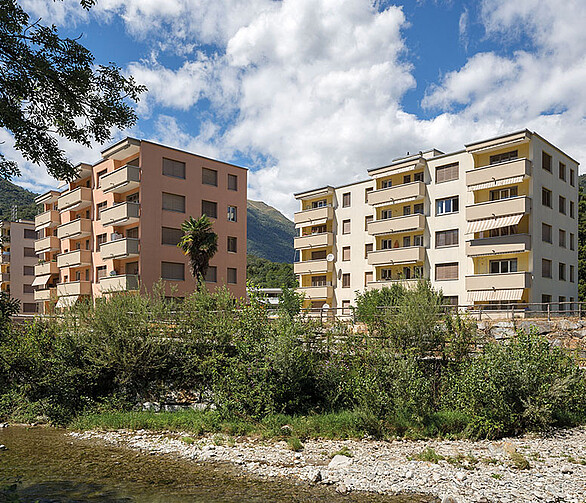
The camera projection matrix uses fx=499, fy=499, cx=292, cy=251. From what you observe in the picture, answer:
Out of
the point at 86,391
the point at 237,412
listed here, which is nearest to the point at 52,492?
the point at 237,412

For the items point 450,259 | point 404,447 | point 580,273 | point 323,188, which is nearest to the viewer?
point 404,447

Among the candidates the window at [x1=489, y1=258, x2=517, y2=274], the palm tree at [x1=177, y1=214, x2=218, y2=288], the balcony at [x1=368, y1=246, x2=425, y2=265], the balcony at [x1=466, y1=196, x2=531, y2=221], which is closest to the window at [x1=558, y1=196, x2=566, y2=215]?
the balcony at [x1=466, y1=196, x2=531, y2=221]

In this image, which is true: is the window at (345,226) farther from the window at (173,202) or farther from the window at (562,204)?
the window at (562,204)

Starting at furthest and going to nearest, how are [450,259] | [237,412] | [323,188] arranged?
[323,188], [450,259], [237,412]

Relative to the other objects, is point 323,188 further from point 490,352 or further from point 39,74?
point 39,74

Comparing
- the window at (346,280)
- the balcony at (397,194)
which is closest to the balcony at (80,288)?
the window at (346,280)

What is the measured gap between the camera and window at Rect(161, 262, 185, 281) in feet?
143

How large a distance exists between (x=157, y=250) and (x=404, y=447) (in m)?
32.9

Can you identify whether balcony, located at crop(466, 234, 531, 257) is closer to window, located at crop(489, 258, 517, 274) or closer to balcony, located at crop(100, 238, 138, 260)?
window, located at crop(489, 258, 517, 274)

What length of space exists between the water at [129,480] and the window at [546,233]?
32.7m

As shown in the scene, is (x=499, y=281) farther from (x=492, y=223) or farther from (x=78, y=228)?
(x=78, y=228)

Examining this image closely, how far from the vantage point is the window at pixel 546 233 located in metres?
38.3

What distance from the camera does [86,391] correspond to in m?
20.3

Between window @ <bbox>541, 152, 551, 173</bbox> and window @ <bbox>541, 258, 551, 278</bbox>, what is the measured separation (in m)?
7.18
